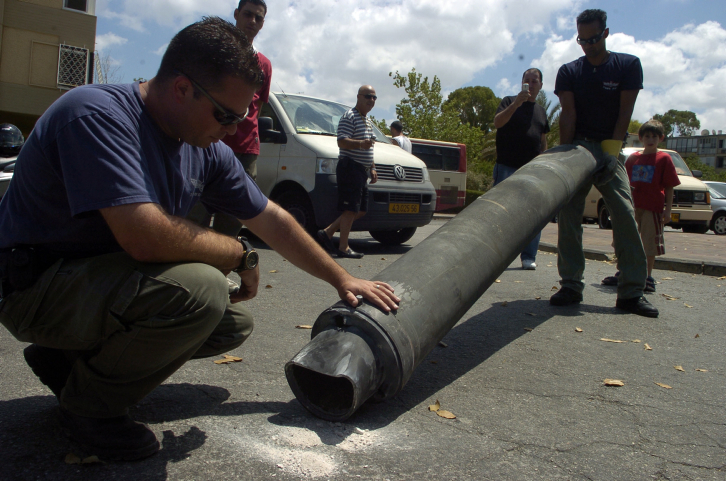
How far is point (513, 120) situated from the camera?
6.38 meters

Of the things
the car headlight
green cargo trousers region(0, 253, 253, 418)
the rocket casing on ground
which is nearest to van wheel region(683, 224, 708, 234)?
the car headlight

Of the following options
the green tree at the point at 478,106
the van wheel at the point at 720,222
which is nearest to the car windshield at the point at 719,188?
the van wheel at the point at 720,222

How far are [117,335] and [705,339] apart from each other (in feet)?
11.7

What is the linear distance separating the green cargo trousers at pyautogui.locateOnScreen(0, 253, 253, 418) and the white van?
16.4 feet

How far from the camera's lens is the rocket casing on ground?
220 centimetres

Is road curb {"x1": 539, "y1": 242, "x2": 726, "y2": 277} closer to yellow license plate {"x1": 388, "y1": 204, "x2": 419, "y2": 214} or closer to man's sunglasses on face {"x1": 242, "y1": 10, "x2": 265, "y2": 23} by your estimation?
yellow license plate {"x1": 388, "y1": 204, "x2": 419, "y2": 214}

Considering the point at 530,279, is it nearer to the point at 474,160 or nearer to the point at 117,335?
the point at 117,335

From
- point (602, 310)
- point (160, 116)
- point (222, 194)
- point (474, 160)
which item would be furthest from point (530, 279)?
point (474, 160)

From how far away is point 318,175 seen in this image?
6.88 m

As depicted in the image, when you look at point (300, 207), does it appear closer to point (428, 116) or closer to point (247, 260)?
point (247, 260)

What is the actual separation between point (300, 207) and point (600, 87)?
12.5 ft

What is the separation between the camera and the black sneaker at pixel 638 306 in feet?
14.0

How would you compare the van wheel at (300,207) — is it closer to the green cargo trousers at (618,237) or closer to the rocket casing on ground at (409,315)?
the green cargo trousers at (618,237)

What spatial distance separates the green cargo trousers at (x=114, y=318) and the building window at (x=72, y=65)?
2386 cm
